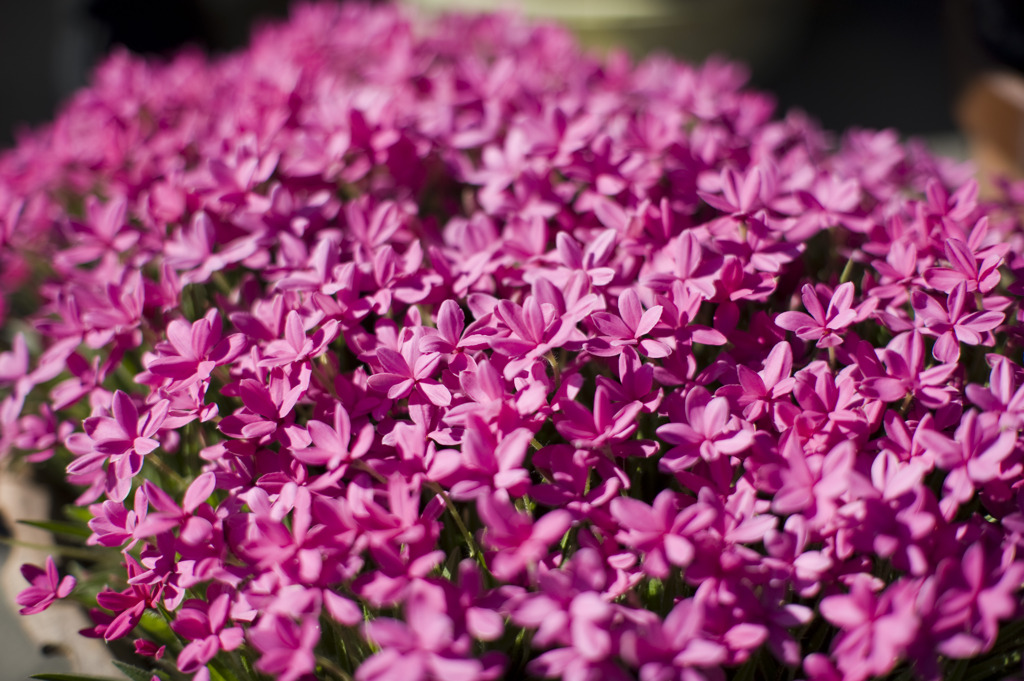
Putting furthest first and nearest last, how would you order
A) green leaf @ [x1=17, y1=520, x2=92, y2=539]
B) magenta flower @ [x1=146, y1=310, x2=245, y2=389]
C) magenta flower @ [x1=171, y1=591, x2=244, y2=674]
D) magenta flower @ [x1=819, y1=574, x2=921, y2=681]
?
green leaf @ [x1=17, y1=520, x2=92, y2=539], magenta flower @ [x1=146, y1=310, x2=245, y2=389], magenta flower @ [x1=171, y1=591, x2=244, y2=674], magenta flower @ [x1=819, y1=574, x2=921, y2=681]

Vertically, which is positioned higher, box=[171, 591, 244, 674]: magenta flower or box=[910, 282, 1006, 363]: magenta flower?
box=[910, 282, 1006, 363]: magenta flower

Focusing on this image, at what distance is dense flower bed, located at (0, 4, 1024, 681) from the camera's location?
0.60 meters

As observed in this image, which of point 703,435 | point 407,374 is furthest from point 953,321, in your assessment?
point 407,374

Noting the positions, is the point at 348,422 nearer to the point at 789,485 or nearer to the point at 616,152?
the point at 789,485

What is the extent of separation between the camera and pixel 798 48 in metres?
Result: 4.04

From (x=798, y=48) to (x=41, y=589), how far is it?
4202mm

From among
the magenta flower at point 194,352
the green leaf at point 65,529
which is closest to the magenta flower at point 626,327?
the magenta flower at point 194,352

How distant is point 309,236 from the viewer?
1010mm

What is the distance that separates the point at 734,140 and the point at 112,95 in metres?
1.13

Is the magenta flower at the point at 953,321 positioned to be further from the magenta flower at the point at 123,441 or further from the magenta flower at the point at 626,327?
the magenta flower at the point at 123,441

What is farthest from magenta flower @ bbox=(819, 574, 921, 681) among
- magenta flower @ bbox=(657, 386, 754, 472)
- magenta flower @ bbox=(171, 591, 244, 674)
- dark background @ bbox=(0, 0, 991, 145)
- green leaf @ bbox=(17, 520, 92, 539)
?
dark background @ bbox=(0, 0, 991, 145)

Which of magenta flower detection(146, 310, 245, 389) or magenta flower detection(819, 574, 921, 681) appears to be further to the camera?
magenta flower detection(146, 310, 245, 389)

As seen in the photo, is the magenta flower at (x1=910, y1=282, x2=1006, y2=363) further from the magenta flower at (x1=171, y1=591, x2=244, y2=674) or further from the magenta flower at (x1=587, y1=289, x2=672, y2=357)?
the magenta flower at (x1=171, y1=591, x2=244, y2=674)

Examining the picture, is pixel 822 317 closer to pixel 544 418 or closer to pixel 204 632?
pixel 544 418
